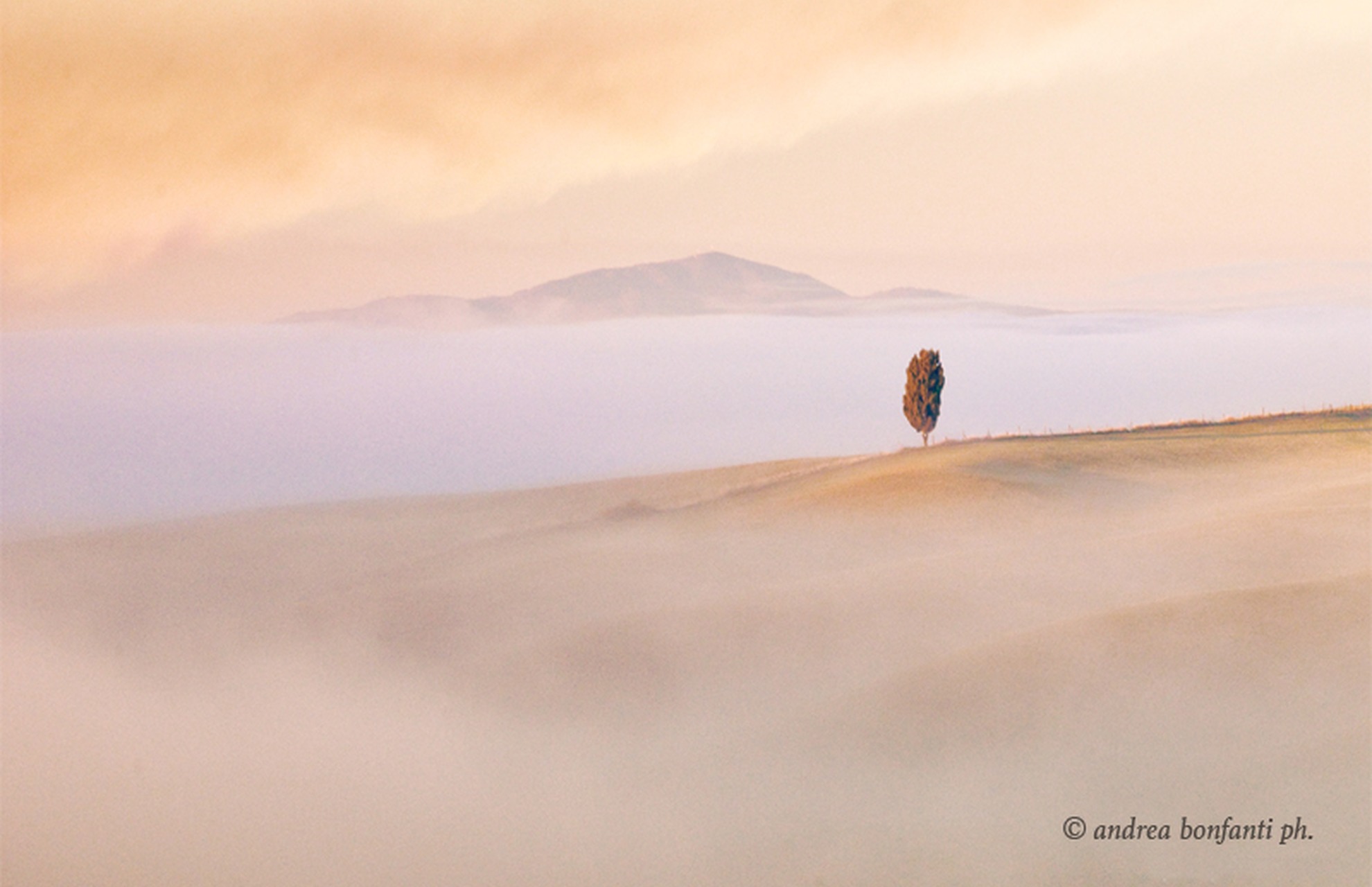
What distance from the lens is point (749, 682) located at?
13.5 meters

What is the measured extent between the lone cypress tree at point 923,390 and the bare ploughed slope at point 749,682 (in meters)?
2.87

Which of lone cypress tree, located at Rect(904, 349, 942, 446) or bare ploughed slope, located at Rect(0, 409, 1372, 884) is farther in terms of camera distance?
lone cypress tree, located at Rect(904, 349, 942, 446)

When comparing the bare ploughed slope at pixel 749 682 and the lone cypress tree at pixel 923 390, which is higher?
the lone cypress tree at pixel 923 390

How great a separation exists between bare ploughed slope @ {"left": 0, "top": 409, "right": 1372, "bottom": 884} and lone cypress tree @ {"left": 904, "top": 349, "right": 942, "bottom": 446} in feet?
9.40

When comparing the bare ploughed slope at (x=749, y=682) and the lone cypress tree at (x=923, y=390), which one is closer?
the bare ploughed slope at (x=749, y=682)

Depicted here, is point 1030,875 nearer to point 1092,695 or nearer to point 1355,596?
point 1092,695

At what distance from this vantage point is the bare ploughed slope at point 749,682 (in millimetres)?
11492

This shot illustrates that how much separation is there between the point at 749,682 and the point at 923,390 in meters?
9.65

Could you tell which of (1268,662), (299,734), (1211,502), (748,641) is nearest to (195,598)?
(299,734)

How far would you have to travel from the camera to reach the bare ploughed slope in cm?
1149

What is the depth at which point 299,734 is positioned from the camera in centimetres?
1333

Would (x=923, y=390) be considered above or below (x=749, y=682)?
above

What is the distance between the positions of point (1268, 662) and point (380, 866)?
1017 centimetres

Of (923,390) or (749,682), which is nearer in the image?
(749,682)
